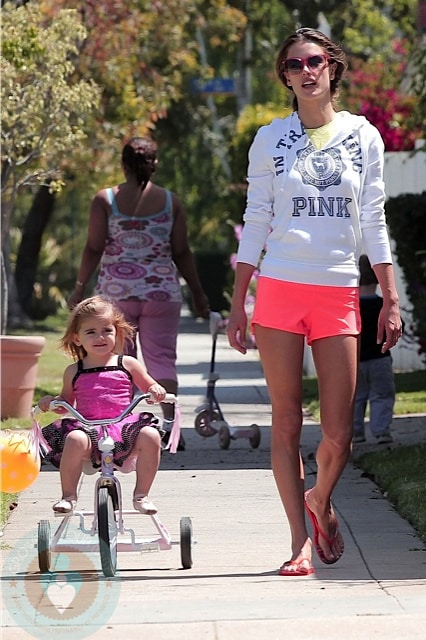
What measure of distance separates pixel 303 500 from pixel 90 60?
13.5m

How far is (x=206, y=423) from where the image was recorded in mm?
10148

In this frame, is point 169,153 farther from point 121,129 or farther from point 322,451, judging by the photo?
point 322,451

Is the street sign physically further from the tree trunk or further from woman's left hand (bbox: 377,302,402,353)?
woman's left hand (bbox: 377,302,402,353)

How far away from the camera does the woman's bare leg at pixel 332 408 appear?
5.57 meters

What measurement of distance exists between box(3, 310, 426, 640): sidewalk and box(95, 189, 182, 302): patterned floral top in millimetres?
1151

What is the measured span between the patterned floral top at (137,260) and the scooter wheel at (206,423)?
4.38 feet

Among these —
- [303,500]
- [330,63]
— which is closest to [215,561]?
[303,500]

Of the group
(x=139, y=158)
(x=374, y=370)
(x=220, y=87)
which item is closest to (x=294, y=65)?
(x=139, y=158)

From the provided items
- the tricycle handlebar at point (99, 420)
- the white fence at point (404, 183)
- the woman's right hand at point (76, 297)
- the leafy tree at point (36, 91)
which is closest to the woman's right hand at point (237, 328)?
the tricycle handlebar at point (99, 420)

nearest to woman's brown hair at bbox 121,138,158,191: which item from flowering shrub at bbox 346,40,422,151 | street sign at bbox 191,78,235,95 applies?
flowering shrub at bbox 346,40,422,151

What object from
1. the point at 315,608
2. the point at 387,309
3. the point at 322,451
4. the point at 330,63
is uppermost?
the point at 330,63

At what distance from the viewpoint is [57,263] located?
39250mm

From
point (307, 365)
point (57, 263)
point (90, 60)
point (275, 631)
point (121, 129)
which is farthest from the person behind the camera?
point (57, 263)

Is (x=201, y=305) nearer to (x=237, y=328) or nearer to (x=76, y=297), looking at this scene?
(x=76, y=297)
